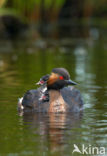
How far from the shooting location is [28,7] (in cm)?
3212

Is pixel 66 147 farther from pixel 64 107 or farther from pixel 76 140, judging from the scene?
pixel 64 107

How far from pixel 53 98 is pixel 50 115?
0.31 metres

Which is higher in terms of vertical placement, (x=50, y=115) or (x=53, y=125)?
(x=50, y=115)

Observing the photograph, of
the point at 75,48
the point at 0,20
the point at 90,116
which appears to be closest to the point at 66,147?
the point at 90,116

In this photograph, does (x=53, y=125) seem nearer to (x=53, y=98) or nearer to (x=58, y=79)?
(x=53, y=98)

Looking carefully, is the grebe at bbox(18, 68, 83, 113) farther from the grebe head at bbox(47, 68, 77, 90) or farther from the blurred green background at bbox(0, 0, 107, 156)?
the blurred green background at bbox(0, 0, 107, 156)

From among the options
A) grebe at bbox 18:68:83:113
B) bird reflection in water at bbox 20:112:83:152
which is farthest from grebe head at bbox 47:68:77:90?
bird reflection in water at bbox 20:112:83:152

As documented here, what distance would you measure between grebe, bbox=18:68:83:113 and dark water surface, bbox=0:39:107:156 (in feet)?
0.57

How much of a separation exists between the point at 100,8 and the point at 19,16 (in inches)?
594

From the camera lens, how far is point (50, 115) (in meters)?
8.74

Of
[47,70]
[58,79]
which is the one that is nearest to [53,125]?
[58,79]

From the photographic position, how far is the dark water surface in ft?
22.1

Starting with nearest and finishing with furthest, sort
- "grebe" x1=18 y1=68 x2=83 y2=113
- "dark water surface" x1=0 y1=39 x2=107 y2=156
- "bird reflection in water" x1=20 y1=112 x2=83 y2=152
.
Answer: "dark water surface" x1=0 y1=39 x2=107 y2=156 < "bird reflection in water" x1=20 y1=112 x2=83 y2=152 < "grebe" x1=18 y1=68 x2=83 y2=113

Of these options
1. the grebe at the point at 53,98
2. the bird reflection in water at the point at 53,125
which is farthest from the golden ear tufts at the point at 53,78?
the bird reflection in water at the point at 53,125
